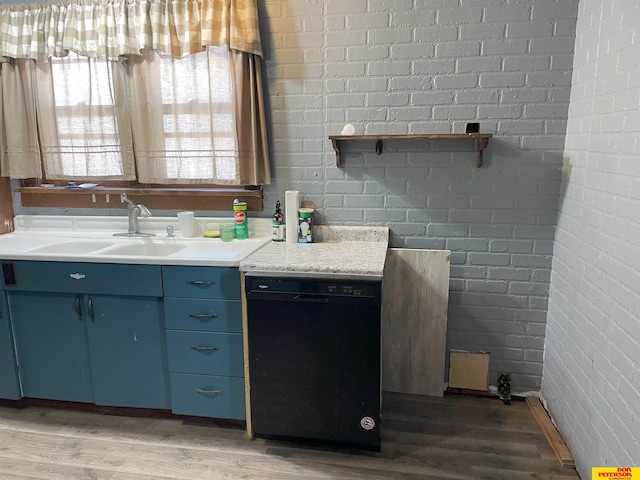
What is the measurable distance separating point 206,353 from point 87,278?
698mm

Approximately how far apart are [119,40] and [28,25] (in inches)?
22.5

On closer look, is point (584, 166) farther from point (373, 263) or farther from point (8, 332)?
point (8, 332)

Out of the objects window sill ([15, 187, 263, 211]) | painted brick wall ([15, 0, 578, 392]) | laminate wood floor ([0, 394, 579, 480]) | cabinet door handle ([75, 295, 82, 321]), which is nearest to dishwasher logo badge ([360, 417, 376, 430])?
laminate wood floor ([0, 394, 579, 480])

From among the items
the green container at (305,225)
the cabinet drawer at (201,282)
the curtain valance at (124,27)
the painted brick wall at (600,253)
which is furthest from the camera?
the green container at (305,225)

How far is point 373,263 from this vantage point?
1971 mm

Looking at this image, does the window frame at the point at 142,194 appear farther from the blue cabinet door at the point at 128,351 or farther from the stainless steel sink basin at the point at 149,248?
the blue cabinet door at the point at 128,351

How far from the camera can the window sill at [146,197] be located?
2.58 meters

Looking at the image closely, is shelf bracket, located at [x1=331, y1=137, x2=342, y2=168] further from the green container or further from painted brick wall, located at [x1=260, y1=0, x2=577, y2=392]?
the green container

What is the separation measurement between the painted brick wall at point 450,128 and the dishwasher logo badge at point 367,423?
0.80 m

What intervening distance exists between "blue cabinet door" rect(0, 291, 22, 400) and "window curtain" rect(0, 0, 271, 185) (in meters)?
1.03

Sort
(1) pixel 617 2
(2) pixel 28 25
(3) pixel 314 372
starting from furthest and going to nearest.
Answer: (2) pixel 28 25 < (3) pixel 314 372 < (1) pixel 617 2

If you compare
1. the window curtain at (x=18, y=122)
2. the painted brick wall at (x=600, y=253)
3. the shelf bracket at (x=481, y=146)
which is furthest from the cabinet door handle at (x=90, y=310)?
the painted brick wall at (x=600, y=253)

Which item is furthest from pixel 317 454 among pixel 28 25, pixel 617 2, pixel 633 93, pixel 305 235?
pixel 28 25

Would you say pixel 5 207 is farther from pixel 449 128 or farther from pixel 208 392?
pixel 449 128
